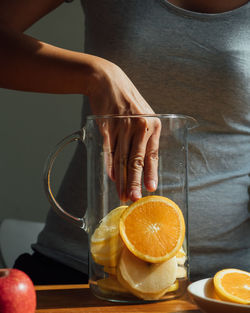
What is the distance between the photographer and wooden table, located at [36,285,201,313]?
0.55 meters

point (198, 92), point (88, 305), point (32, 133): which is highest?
point (198, 92)

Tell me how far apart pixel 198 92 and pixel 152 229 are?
349 millimetres

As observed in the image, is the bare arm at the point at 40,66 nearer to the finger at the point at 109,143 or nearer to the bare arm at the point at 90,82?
the bare arm at the point at 90,82

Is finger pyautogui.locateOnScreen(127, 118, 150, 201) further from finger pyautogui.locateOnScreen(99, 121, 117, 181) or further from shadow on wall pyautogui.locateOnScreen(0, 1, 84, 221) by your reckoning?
shadow on wall pyautogui.locateOnScreen(0, 1, 84, 221)

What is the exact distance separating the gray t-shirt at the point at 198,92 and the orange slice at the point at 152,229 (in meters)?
0.23

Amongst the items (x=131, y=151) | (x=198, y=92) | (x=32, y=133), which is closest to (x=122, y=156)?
→ (x=131, y=151)

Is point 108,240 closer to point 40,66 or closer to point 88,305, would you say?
point 88,305

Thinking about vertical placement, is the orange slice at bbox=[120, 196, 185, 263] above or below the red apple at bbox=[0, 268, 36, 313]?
above

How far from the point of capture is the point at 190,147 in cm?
81

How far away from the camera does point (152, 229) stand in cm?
55

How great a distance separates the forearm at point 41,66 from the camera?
0.66 meters

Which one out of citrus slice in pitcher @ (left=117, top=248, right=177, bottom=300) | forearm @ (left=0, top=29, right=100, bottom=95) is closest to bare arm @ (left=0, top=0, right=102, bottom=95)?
forearm @ (left=0, top=29, right=100, bottom=95)

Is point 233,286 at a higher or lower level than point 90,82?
lower

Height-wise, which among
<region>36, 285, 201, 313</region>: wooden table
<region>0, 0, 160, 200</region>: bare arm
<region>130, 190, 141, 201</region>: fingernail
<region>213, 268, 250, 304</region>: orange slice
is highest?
<region>0, 0, 160, 200</region>: bare arm
